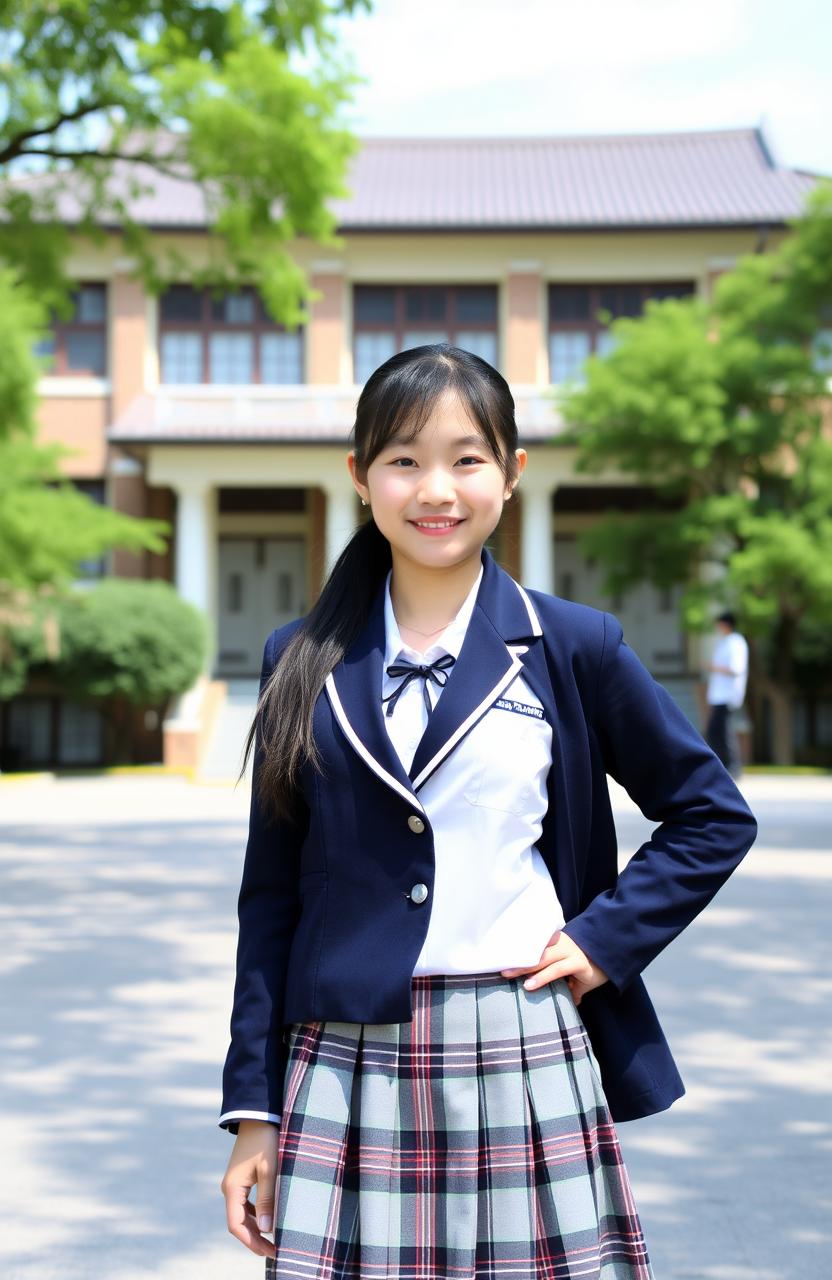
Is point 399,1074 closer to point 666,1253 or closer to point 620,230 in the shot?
point 666,1253

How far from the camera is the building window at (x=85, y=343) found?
30750 millimetres

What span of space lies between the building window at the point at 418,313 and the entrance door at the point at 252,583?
12.7ft

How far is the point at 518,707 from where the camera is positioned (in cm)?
205

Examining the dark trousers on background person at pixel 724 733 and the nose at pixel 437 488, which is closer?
the nose at pixel 437 488

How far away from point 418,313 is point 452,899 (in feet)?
98.0

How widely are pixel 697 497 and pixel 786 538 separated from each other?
4838mm

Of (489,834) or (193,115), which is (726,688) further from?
(489,834)

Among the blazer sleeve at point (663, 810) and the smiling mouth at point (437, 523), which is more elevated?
the smiling mouth at point (437, 523)

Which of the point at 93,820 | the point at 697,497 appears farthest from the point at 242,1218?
the point at 697,497

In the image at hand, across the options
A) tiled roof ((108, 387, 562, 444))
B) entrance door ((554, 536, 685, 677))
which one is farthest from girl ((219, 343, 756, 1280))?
entrance door ((554, 536, 685, 677))

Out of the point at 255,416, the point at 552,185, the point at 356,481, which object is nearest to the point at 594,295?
the point at 552,185

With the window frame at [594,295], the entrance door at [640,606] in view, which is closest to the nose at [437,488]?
the entrance door at [640,606]

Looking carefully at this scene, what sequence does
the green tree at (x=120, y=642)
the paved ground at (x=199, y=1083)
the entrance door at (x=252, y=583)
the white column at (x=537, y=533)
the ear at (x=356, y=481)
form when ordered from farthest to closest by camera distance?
the entrance door at (x=252, y=583) < the white column at (x=537, y=533) < the green tree at (x=120, y=642) < the paved ground at (x=199, y=1083) < the ear at (x=356, y=481)

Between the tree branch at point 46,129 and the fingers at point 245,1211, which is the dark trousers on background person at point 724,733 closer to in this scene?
the tree branch at point 46,129
